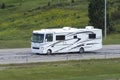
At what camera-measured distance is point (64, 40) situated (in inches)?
2094

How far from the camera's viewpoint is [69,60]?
45.8 meters

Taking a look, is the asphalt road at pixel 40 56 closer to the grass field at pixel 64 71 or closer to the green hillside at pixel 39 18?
the grass field at pixel 64 71

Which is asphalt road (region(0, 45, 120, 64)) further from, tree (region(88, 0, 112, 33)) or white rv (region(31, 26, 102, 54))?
tree (region(88, 0, 112, 33))

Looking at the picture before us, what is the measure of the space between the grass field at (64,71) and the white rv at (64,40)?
7535mm

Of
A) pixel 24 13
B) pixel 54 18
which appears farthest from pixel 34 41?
pixel 24 13

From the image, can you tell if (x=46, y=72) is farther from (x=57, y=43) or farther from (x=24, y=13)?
(x=24, y=13)

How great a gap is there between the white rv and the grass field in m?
7.54

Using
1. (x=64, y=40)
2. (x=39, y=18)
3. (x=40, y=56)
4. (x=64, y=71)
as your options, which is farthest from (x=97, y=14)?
(x=64, y=71)

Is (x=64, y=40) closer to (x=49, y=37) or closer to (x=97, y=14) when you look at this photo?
(x=49, y=37)

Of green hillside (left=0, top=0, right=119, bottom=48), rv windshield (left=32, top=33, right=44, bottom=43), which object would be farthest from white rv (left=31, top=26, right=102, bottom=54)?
green hillside (left=0, top=0, right=119, bottom=48)

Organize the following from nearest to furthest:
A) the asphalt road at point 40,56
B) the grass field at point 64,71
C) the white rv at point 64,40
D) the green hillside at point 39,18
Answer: the grass field at point 64,71, the asphalt road at point 40,56, the white rv at point 64,40, the green hillside at point 39,18

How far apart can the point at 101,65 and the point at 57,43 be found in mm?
11594

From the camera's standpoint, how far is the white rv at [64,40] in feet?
171

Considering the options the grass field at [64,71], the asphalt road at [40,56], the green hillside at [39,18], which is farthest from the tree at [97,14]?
the grass field at [64,71]
